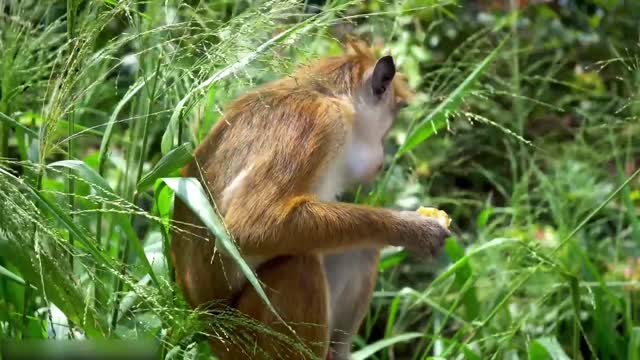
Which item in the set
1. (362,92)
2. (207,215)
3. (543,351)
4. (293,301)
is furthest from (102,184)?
(543,351)

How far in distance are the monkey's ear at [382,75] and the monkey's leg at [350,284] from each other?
0.53 m

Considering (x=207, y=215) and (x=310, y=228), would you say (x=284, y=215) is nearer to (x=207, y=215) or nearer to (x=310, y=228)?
(x=310, y=228)

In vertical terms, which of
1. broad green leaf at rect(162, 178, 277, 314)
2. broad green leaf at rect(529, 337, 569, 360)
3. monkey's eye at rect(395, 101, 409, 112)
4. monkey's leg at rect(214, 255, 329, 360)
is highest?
broad green leaf at rect(162, 178, 277, 314)

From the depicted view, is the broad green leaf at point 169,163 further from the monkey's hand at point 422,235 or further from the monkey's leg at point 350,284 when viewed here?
the monkey's leg at point 350,284

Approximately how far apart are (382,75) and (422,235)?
1.93ft

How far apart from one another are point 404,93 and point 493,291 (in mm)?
1030

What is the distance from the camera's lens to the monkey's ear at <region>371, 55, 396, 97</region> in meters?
3.41

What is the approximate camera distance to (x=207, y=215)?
7.73 ft

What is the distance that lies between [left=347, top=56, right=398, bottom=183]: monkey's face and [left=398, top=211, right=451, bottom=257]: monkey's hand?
0.28 m

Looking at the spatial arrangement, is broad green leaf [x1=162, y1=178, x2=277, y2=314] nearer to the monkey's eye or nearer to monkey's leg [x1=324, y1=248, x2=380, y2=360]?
monkey's leg [x1=324, y1=248, x2=380, y2=360]

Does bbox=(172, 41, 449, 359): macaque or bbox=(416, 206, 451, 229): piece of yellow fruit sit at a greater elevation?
bbox=(172, 41, 449, 359): macaque

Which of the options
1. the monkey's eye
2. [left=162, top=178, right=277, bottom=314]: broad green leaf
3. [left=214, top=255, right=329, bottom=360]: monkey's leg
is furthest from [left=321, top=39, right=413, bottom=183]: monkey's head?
[left=162, top=178, right=277, bottom=314]: broad green leaf

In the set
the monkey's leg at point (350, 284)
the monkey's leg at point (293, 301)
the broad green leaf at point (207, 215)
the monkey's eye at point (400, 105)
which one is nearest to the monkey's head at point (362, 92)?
the monkey's eye at point (400, 105)

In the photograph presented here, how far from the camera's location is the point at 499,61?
6.25 metres
